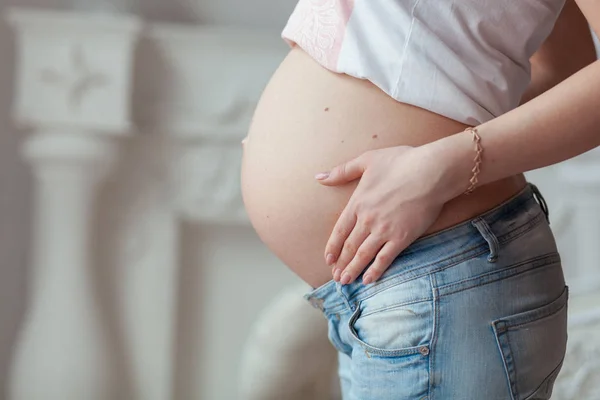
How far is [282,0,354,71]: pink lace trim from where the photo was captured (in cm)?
62

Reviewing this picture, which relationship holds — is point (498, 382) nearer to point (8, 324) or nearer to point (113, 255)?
point (113, 255)

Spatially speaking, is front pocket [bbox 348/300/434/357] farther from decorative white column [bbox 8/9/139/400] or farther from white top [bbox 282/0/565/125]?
decorative white column [bbox 8/9/139/400]

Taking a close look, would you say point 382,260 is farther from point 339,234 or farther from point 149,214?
point 149,214

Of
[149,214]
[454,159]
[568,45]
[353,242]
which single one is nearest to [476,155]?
[454,159]

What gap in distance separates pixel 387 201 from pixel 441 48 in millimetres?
140

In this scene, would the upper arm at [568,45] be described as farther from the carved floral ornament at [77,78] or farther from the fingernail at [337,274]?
the carved floral ornament at [77,78]

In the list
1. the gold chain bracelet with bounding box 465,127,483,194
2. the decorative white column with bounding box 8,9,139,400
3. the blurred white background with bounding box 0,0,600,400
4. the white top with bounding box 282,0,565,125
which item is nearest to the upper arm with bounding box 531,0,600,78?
the white top with bounding box 282,0,565,125

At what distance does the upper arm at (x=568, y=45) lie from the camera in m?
0.77

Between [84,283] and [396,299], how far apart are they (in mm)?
1160

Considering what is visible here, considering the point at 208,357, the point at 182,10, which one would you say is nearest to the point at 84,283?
the point at 208,357

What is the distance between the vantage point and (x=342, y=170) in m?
0.59

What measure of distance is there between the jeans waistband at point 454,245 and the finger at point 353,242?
2 centimetres

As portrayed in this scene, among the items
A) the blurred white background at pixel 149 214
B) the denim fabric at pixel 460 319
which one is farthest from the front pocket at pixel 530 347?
the blurred white background at pixel 149 214

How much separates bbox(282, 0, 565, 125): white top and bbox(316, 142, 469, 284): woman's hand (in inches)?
2.3
